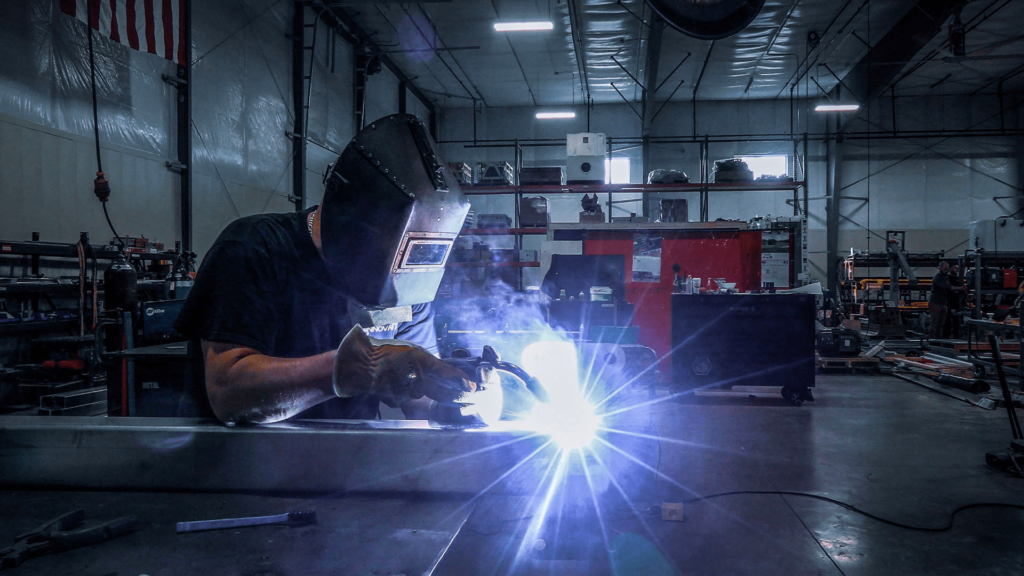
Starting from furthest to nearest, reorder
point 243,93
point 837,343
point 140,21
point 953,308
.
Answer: point 953,308, point 243,93, point 837,343, point 140,21

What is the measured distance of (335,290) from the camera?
1318 millimetres

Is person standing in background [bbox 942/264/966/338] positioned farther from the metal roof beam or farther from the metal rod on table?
the metal rod on table

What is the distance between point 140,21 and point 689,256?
583cm

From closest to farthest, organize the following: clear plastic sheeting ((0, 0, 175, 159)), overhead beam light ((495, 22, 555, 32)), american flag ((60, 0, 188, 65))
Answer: clear plastic sheeting ((0, 0, 175, 159)), american flag ((60, 0, 188, 65)), overhead beam light ((495, 22, 555, 32))

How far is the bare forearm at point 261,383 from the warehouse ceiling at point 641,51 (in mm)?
7814

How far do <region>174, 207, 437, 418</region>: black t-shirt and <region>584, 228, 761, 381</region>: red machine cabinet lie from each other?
193 inches

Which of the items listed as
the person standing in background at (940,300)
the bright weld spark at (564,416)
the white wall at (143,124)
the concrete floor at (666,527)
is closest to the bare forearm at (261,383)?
the concrete floor at (666,527)

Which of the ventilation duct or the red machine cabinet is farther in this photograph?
the red machine cabinet

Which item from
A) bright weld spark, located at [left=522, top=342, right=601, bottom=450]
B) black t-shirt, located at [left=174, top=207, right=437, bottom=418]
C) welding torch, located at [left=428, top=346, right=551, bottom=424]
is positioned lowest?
bright weld spark, located at [left=522, top=342, right=601, bottom=450]

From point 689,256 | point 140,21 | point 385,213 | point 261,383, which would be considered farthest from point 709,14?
point 140,21

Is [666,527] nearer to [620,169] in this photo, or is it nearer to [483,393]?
[483,393]

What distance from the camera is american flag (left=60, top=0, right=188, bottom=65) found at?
436 cm

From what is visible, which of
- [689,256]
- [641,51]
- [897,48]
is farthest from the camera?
[641,51]

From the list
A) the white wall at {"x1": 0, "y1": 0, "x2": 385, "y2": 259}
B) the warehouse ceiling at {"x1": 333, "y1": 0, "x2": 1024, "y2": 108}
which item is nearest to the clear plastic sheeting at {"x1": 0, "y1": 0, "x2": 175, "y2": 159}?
the white wall at {"x1": 0, "y1": 0, "x2": 385, "y2": 259}
